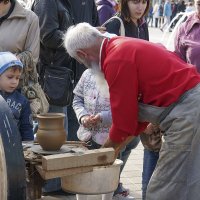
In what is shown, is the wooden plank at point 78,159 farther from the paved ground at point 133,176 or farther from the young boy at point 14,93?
the paved ground at point 133,176

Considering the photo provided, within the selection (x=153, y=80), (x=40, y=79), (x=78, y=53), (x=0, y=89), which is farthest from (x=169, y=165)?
(x=40, y=79)

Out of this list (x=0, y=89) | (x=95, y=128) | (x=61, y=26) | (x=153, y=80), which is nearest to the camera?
(x=153, y=80)

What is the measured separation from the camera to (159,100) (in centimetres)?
314

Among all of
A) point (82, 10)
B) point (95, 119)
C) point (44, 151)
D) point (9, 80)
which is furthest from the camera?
point (82, 10)

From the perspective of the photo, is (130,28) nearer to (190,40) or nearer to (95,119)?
(190,40)

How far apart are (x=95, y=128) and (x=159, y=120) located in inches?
41.8

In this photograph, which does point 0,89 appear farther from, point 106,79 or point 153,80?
point 153,80

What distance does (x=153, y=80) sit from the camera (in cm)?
312

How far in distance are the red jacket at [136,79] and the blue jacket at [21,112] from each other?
2.93 ft

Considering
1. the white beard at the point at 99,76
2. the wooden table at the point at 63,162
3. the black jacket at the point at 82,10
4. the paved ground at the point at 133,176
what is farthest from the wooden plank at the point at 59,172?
the black jacket at the point at 82,10

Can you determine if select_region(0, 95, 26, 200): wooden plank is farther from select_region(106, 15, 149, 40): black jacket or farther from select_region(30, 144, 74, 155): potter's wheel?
select_region(106, 15, 149, 40): black jacket

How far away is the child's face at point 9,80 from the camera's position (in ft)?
12.4

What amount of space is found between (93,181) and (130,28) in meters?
1.85

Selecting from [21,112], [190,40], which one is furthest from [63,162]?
[190,40]
